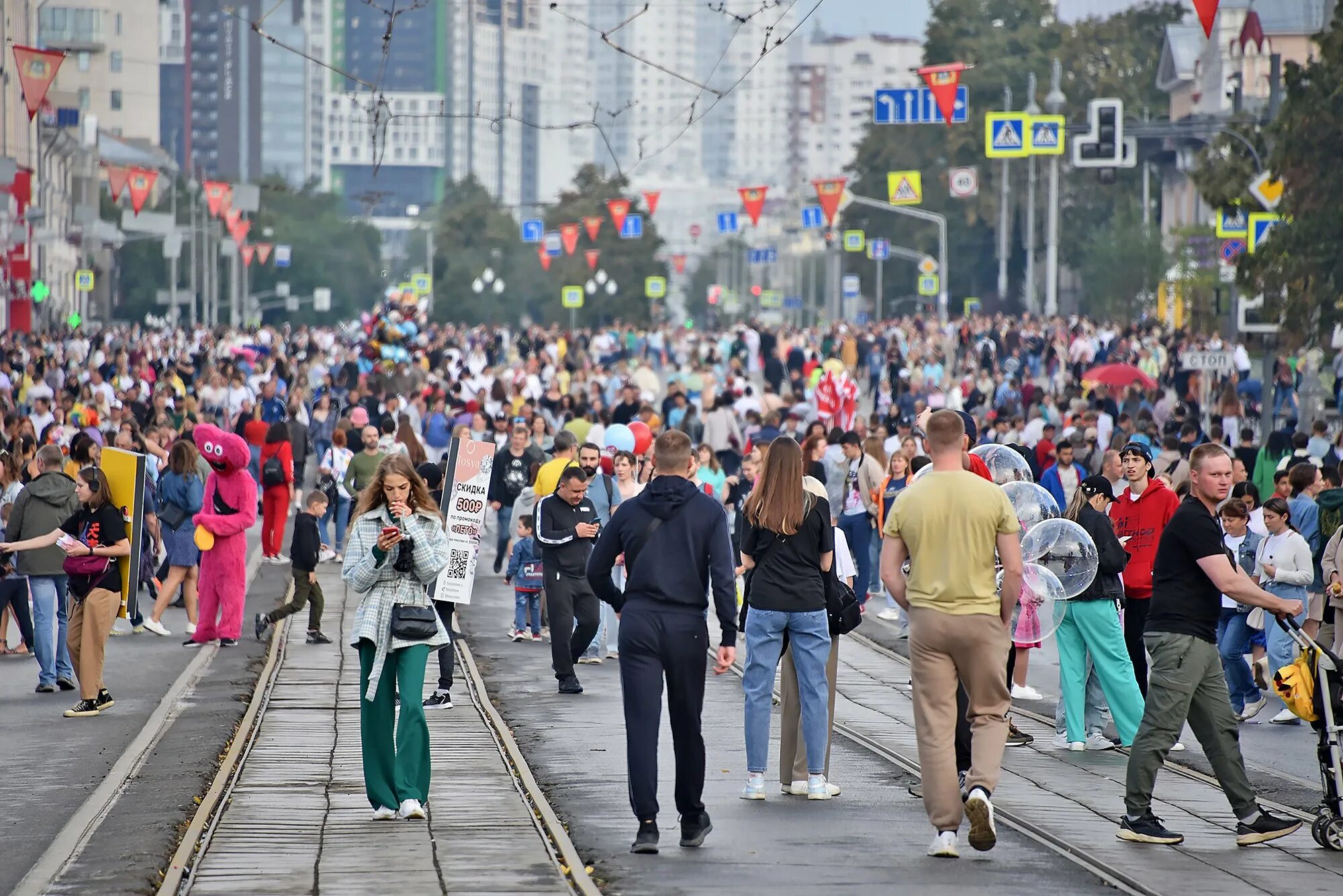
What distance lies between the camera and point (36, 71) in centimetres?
3044

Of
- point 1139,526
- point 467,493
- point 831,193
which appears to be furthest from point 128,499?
point 831,193

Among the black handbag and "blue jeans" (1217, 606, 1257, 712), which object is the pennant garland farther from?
the black handbag

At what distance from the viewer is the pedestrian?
9555 mm

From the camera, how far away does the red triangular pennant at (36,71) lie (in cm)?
2991

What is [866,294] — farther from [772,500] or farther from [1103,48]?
[772,500]

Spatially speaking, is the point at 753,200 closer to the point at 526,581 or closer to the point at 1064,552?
the point at 526,581

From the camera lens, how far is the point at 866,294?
111 m

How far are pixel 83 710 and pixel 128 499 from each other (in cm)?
150

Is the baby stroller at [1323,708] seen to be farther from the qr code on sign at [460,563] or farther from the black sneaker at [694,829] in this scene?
the qr code on sign at [460,563]

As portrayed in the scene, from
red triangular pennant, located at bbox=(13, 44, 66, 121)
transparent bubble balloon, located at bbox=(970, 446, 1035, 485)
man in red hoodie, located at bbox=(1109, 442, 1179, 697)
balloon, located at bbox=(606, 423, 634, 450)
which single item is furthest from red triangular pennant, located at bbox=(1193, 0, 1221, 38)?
red triangular pennant, located at bbox=(13, 44, 66, 121)

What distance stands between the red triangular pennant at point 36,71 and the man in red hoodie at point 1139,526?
67.1ft

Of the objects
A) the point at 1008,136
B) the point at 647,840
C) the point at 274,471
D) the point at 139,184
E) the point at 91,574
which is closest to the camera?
the point at 647,840

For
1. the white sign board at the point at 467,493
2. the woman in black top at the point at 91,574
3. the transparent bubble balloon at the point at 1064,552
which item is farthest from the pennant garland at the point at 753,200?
the transparent bubble balloon at the point at 1064,552

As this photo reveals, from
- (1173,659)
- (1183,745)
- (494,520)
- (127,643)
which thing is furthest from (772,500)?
(494,520)
